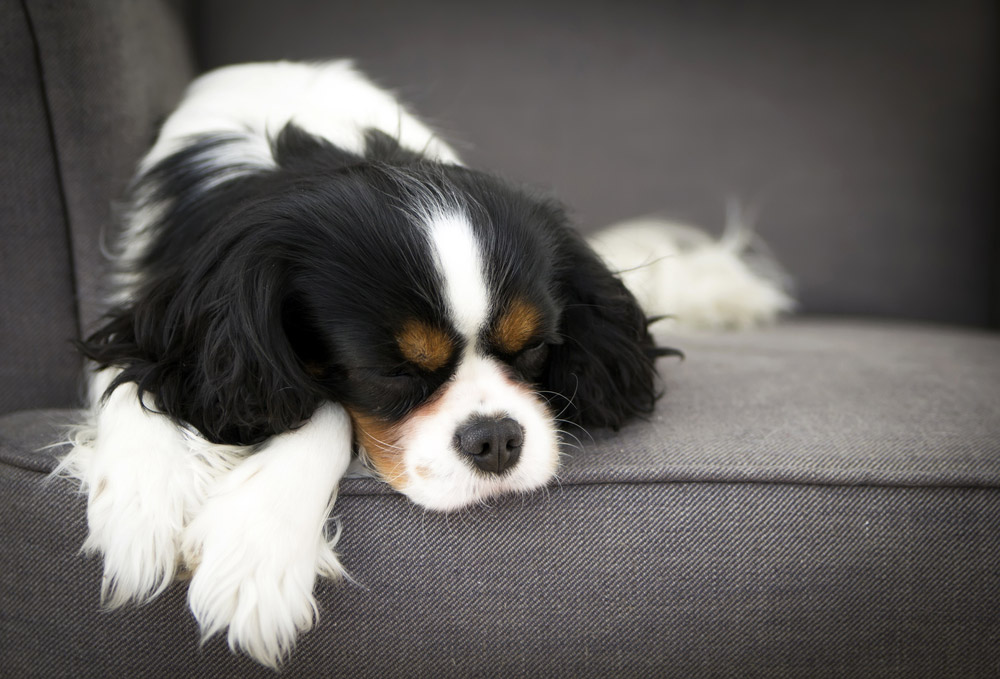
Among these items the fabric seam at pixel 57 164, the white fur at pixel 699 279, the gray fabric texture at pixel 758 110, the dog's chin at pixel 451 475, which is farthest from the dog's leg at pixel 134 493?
the gray fabric texture at pixel 758 110

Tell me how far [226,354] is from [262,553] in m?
0.35

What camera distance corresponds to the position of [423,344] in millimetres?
1226

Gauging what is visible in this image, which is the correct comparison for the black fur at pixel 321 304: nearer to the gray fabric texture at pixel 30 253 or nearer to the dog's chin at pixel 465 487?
the dog's chin at pixel 465 487

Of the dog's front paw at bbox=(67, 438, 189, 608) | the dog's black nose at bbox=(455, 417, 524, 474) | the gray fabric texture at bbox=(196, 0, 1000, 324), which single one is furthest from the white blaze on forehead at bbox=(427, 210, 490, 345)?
the gray fabric texture at bbox=(196, 0, 1000, 324)

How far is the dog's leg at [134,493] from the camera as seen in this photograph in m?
1.08

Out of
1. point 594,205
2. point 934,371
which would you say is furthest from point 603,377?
point 594,205

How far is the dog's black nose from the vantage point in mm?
1192

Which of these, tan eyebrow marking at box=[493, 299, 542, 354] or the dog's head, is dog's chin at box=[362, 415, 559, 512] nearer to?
the dog's head

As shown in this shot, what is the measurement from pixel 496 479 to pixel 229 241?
1.95 ft

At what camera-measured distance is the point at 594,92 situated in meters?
2.65

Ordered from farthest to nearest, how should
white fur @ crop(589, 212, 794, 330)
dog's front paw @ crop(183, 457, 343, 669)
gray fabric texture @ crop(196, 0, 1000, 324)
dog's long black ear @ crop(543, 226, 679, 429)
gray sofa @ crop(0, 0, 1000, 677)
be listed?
gray fabric texture @ crop(196, 0, 1000, 324), white fur @ crop(589, 212, 794, 330), dog's long black ear @ crop(543, 226, 679, 429), gray sofa @ crop(0, 0, 1000, 677), dog's front paw @ crop(183, 457, 343, 669)

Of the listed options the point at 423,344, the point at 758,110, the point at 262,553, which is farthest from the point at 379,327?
the point at 758,110

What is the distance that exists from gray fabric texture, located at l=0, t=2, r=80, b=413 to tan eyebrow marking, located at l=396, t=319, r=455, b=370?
0.82 meters

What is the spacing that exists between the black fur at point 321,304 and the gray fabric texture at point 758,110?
1.23 m
